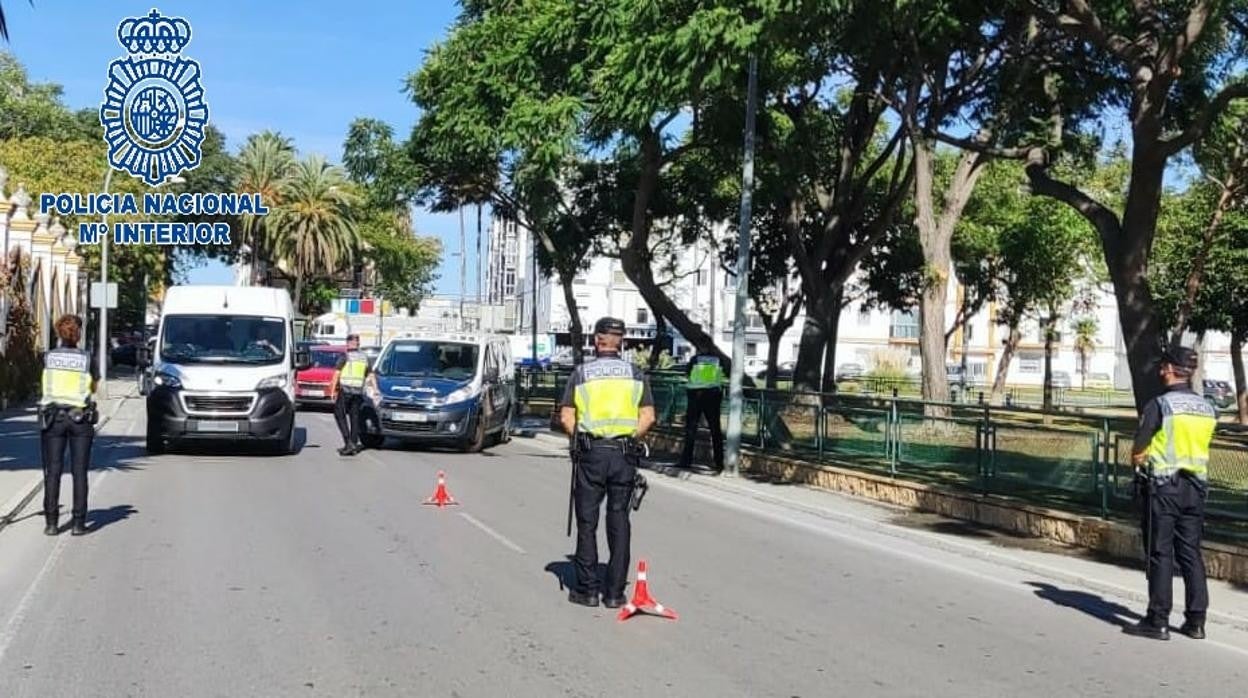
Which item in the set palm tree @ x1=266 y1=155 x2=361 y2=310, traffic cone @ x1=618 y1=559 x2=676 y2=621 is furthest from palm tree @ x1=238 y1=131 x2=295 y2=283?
traffic cone @ x1=618 y1=559 x2=676 y2=621

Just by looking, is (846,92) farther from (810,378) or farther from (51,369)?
(51,369)

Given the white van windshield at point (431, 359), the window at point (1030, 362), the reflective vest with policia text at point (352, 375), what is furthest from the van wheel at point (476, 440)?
the window at point (1030, 362)

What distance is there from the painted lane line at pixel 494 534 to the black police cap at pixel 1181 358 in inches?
208

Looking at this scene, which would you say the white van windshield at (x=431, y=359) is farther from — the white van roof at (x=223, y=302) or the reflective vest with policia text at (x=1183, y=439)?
the reflective vest with policia text at (x=1183, y=439)

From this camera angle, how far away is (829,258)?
25.9 meters

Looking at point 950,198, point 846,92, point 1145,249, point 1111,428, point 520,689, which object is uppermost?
point 846,92

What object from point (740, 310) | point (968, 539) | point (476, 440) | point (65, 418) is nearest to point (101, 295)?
point (476, 440)

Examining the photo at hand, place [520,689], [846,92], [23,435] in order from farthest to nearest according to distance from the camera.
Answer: [846,92], [23,435], [520,689]

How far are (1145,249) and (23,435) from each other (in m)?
17.7

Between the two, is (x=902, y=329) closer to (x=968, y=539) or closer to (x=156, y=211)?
(x=156, y=211)

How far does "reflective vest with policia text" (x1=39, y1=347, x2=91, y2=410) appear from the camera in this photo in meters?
11.0

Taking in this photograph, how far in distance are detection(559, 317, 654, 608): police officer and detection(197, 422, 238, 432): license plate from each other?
10.7 metres

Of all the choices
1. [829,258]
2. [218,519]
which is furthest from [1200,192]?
[218,519]

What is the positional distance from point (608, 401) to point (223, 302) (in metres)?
12.3
